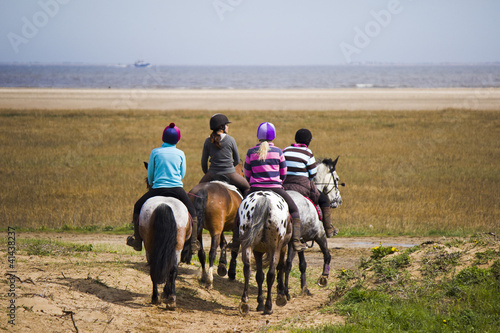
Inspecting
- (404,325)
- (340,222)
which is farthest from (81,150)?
(404,325)

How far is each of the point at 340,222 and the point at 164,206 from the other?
9.15 m

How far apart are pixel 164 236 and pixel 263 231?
61.2 inches

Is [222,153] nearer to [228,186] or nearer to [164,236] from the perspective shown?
[228,186]

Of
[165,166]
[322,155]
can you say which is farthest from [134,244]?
[322,155]

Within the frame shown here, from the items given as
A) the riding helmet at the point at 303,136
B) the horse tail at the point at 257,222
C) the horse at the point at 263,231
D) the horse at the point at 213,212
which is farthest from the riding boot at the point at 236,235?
the riding helmet at the point at 303,136

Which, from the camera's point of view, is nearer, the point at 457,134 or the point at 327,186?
the point at 327,186

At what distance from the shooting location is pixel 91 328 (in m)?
6.69

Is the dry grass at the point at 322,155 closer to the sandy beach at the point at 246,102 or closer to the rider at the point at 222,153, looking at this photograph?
the rider at the point at 222,153

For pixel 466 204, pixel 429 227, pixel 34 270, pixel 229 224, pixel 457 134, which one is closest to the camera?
pixel 34 270

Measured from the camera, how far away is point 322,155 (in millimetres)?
26750

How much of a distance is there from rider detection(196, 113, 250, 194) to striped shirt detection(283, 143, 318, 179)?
1280 millimetres

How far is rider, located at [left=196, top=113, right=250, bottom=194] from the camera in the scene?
1009cm

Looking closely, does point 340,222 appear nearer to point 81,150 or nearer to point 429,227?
point 429,227

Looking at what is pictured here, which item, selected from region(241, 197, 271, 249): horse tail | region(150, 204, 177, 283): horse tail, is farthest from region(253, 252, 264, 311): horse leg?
region(150, 204, 177, 283): horse tail
